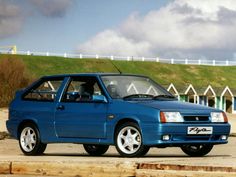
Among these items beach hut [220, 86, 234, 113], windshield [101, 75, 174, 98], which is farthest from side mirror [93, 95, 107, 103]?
beach hut [220, 86, 234, 113]

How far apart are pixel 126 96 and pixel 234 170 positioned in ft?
15.9

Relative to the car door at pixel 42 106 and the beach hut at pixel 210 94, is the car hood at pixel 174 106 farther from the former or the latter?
the beach hut at pixel 210 94

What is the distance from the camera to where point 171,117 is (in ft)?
43.0

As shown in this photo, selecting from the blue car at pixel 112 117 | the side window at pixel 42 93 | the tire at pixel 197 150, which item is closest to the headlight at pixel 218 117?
the blue car at pixel 112 117

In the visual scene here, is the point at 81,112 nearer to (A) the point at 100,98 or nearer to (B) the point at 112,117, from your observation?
(A) the point at 100,98

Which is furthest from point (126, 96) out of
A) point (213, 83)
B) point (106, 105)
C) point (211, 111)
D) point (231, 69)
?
point (231, 69)

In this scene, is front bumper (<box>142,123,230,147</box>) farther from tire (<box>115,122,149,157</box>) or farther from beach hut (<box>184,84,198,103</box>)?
beach hut (<box>184,84,198,103</box>)

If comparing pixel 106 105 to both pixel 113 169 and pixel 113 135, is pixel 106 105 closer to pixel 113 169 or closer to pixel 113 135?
pixel 113 135

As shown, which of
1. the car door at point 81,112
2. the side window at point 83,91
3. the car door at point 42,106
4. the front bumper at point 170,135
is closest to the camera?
the front bumper at point 170,135

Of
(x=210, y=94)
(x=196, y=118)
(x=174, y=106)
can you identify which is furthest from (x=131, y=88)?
(x=210, y=94)

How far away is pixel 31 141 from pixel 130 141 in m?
2.79

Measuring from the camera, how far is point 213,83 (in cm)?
13700

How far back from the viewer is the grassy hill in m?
129

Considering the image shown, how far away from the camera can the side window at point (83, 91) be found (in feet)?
46.8
